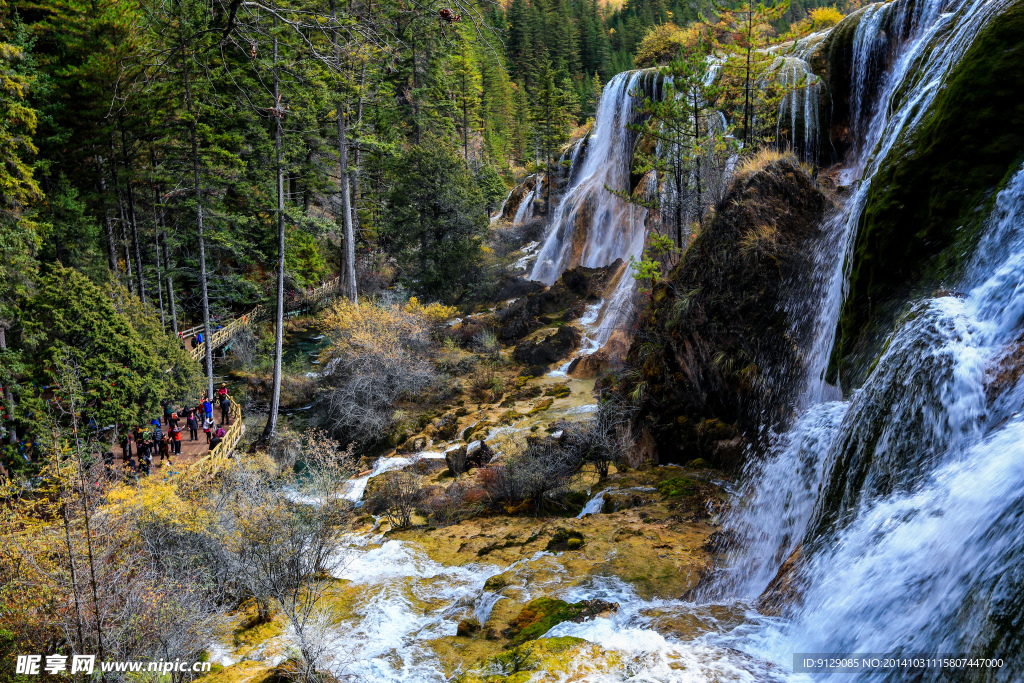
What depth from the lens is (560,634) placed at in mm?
5660

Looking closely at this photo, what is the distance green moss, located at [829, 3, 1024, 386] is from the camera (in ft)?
17.8

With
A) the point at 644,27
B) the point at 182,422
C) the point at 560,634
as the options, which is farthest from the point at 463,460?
the point at 644,27

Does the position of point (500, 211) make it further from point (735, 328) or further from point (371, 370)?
point (735, 328)

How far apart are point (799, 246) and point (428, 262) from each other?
66.4 feet

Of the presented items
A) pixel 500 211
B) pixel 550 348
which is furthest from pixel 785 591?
pixel 500 211

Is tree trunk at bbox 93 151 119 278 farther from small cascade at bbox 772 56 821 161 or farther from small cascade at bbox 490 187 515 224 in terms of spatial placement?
small cascade at bbox 772 56 821 161

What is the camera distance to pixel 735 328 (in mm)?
10062

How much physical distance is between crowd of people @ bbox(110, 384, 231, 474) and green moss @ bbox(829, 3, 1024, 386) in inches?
551

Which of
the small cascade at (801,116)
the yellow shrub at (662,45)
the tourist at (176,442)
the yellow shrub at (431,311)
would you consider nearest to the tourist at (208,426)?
the tourist at (176,442)

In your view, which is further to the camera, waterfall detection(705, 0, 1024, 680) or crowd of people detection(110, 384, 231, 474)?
crowd of people detection(110, 384, 231, 474)

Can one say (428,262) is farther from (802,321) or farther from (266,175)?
(802,321)

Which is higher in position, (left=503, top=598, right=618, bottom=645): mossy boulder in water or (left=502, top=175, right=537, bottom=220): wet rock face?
(left=502, top=175, right=537, bottom=220): wet rock face

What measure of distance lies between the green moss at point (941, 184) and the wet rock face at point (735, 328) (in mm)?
2232

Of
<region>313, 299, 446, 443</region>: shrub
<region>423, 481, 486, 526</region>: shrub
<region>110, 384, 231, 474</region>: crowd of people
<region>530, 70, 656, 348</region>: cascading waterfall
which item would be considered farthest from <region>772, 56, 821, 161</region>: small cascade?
<region>110, 384, 231, 474</region>: crowd of people
